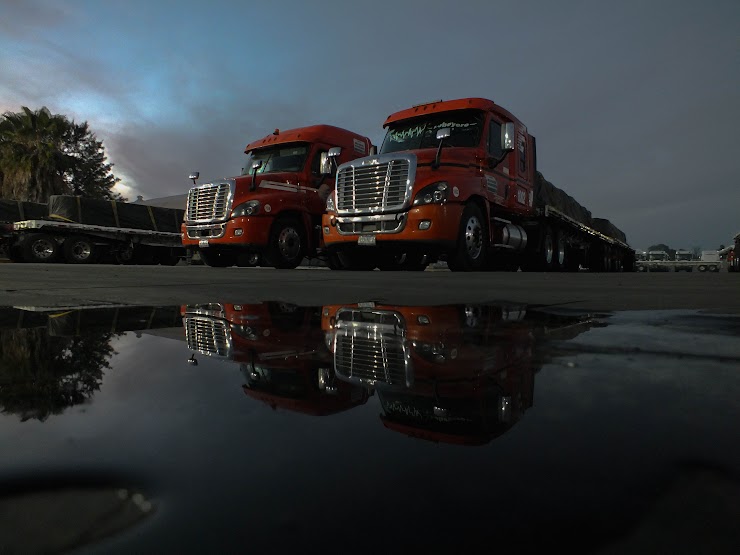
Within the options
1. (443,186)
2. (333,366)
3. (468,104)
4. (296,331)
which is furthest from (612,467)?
(468,104)

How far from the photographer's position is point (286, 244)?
10.5 m

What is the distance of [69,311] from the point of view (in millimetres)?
2512

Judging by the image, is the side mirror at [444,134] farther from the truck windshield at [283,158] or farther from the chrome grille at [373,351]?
the chrome grille at [373,351]

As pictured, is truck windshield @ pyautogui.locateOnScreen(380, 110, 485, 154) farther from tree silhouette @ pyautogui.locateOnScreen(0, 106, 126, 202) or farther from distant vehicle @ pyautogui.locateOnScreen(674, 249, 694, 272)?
distant vehicle @ pyautogui.locateOnScreen(674, 249, 694, 272)

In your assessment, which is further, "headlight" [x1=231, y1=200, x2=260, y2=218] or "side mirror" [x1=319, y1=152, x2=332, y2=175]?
"side mirror" [x1=319, y1=152, x2=332, y2=175]

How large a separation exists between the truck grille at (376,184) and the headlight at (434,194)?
Answer: 0.20m

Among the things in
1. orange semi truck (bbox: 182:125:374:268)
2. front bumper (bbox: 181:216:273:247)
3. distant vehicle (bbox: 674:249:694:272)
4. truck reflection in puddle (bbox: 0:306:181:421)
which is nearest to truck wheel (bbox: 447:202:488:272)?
orange semi truck (bbox: 182:125:374:268)

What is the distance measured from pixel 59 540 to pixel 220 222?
10.5 meters

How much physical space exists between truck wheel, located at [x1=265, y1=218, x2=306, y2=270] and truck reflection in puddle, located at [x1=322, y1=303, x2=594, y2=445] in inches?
325

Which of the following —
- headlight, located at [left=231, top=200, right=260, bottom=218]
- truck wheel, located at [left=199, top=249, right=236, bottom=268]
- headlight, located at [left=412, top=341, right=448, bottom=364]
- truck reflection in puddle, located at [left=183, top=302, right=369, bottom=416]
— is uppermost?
headlight, located at [left=231, top=200, right=260, bottom=218]

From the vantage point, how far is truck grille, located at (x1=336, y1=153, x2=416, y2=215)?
811 cm

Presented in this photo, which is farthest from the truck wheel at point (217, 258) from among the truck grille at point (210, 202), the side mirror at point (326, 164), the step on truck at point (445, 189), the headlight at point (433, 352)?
the headlight at point (433, 352)

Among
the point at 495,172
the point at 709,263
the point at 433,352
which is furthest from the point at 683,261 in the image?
the point at 433,352

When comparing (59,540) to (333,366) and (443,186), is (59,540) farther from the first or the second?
(443,186)
